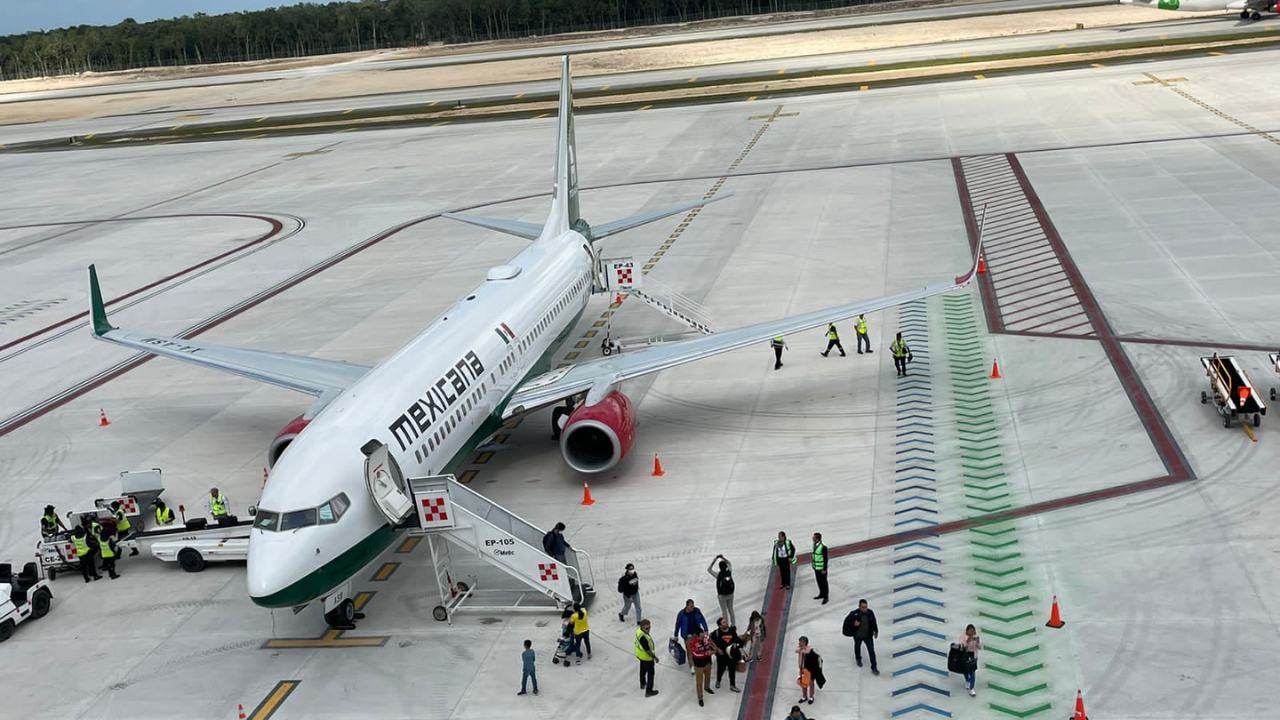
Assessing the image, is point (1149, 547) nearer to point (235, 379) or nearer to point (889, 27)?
point (235, 379)

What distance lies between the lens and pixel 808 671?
790 inches

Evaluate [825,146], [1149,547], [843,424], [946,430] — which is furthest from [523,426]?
[825,146]

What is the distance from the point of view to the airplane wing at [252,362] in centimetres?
3331

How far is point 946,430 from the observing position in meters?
31.6

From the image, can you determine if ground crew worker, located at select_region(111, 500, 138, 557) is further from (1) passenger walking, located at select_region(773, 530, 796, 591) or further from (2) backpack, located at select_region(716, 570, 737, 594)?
(1) passenger walking, located at select_region(773, 530, 796, 591)

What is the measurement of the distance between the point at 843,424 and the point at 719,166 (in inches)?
1794

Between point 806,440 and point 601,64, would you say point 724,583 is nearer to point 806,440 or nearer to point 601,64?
point 806,440

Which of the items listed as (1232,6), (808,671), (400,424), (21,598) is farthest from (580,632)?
(1232,6)

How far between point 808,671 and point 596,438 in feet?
35.2

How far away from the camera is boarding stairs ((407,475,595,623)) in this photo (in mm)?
23719

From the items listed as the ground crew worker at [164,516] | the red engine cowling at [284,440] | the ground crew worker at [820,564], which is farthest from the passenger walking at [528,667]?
the ground crew worker at [164,516]

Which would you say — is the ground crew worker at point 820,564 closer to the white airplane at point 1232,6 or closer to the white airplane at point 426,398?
the white airplane at point 426,398

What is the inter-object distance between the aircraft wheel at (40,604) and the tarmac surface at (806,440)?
0.32 m

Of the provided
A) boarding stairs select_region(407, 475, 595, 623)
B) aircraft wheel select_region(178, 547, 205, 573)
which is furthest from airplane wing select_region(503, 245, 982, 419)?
aircraft wheel select_region(178, 547, 205, 573)
